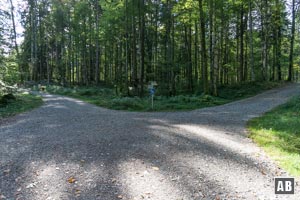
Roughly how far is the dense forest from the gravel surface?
9149mm

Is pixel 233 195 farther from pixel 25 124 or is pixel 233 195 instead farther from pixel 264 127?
pixel 25 124

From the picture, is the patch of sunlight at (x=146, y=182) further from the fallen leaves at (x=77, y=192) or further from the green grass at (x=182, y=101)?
the green grass at (x=182, y=101)

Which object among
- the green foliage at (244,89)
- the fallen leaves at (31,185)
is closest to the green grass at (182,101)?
the green foliage at (244,89)

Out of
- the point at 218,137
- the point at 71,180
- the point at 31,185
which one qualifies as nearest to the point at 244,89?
the point at 218,137

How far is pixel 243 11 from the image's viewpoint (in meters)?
22.7

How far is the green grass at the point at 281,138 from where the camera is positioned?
16.1ft

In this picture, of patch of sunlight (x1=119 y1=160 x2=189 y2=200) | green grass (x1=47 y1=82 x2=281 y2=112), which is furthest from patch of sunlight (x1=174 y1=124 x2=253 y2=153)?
green grass (x1=47 y1=82 x2=281 y2=112)

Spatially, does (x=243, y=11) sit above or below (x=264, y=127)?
above

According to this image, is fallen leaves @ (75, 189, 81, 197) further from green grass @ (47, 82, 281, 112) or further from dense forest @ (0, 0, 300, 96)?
dense forest @ (0, 0, 300, 96)

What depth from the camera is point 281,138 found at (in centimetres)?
657

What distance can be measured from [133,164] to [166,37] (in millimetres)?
19980

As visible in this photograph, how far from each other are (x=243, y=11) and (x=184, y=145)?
21054 mm

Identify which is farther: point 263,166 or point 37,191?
point 263,166

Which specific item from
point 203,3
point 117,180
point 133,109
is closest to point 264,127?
point 117,180
